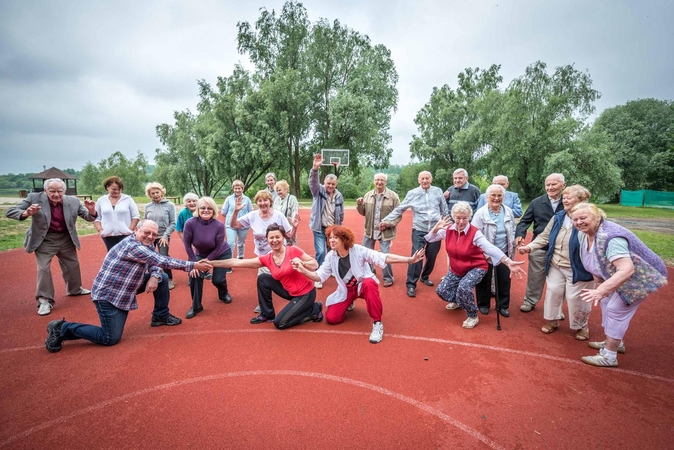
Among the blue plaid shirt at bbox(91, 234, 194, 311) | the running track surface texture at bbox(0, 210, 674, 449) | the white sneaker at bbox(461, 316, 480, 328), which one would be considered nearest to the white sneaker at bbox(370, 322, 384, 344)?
the running track surface texture at bbox(0, 210, 674, 449)

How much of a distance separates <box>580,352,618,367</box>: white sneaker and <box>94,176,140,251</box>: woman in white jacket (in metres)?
6.60

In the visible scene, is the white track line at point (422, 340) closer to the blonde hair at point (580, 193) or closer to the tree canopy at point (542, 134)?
the blonde hair at point (580, 193)

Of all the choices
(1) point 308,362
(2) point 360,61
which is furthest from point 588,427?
(2) point 360,61

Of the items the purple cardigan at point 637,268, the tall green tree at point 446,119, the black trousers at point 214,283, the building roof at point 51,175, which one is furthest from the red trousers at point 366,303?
the building roof at point 51,175

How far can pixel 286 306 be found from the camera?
4.49 metres

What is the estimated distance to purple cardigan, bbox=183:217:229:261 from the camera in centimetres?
494

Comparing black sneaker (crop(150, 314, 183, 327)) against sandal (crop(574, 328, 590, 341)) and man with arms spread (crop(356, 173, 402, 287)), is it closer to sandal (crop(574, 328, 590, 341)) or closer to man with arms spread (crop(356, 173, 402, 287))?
man with arms spread (crop(356, 173, 402, 287))

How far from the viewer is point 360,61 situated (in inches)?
1218

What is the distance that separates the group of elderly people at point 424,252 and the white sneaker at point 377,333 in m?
0.02

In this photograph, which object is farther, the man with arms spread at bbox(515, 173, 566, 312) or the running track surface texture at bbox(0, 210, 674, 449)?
the man with arms spread at bbox(515, 173, 566, 312)

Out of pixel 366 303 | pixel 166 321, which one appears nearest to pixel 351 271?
pixel 366 303

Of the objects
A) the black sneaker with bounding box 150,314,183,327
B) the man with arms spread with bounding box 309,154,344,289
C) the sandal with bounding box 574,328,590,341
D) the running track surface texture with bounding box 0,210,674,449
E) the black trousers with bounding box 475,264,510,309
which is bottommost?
the running track surface texture with bounding box 0,210,674,449

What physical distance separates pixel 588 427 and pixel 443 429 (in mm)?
1233

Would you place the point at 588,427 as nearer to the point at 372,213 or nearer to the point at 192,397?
the point at 192,397
